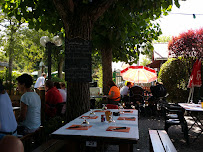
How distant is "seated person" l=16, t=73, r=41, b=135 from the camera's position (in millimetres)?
3951

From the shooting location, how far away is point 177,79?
1122 cm

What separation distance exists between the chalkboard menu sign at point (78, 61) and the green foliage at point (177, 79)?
7.75 meters

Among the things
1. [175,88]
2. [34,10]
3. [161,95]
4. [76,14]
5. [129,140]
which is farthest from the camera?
[175,88]

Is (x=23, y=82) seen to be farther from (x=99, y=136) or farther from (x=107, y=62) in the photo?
(x=107, y=62)

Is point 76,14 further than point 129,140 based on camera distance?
Yes

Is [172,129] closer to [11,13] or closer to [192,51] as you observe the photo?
[192,51]

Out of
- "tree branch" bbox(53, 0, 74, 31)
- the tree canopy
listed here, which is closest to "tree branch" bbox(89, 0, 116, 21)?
"tree branch" bbox(53, 0, 74, 31)

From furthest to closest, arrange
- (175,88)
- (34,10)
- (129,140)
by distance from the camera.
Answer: (175,88) → (34,10) → (129,140)

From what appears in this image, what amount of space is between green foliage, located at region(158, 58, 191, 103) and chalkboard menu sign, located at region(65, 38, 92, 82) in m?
7.75

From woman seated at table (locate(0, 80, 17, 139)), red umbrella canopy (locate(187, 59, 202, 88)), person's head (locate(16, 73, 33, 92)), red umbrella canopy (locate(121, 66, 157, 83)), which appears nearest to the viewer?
woman seated at table (locate(0, 80, 17, 139))

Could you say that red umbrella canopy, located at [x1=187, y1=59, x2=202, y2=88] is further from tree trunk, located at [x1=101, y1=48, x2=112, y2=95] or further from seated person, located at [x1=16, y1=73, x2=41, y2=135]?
seated person, located at [x1=16, y1=73, x2=41, y2=135]

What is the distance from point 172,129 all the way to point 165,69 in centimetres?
505

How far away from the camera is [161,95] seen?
982 centimetres

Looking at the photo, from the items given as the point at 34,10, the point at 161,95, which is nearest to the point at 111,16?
the point at 34,10
